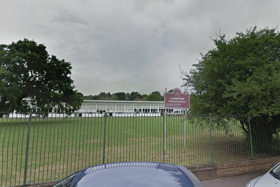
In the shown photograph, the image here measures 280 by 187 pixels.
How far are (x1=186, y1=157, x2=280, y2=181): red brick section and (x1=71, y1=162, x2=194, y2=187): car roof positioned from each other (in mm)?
→ 3668

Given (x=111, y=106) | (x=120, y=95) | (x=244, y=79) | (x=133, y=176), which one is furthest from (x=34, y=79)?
(x=120, y=95)

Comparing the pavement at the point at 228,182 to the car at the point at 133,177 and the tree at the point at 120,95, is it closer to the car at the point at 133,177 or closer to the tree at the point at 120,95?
the car at the point at 133,177

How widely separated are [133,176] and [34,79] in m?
29.4

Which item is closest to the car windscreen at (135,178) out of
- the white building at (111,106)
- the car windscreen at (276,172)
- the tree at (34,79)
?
the car windscreen at (276,172)

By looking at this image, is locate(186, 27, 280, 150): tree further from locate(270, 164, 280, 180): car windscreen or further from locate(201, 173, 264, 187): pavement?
locate(270, 164, 280, 180): car windscreen

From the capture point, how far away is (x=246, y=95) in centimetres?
666

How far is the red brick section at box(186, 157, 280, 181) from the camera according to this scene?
5.45m

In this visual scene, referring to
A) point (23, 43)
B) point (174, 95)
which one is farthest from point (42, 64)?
point (174, 95)

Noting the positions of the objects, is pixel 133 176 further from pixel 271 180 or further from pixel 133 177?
pixel 271 180

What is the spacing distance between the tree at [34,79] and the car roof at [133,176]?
2511 cm

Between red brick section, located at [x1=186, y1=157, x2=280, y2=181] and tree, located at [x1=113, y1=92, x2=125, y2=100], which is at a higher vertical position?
tree, located at [x1=113, y1=92, x2=125, y2=100]

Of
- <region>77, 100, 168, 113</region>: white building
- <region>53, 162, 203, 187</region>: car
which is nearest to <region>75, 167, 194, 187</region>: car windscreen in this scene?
<region>53, 162, 203, 187</region>: car

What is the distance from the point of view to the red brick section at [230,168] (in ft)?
17.9

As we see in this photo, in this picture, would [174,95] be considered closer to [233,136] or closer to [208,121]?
[208,121]
